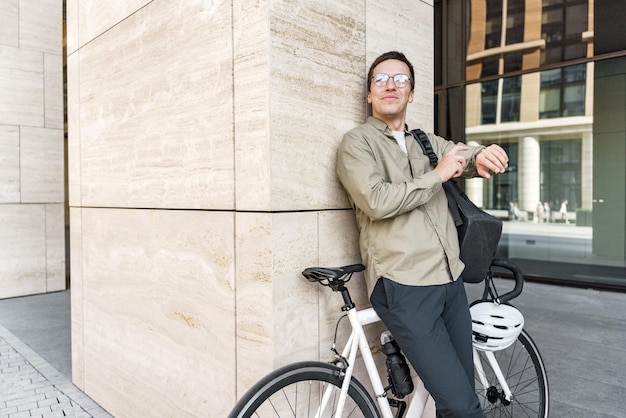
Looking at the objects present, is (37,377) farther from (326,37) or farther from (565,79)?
(565,79)

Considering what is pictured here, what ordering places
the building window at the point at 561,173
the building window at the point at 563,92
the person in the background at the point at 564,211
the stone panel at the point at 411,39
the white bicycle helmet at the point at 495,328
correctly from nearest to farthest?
the white bicycle helmet at the point at 495,328
the stone panel at the point at 411,39
the building window at the point at 563,92
the building window at the point at 561,173
the person in the background at the point at 564,211

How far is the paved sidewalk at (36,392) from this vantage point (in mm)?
3922

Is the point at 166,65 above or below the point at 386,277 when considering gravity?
above

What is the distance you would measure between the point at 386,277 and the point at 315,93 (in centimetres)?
98

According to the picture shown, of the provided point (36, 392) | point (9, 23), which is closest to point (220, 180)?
point (36, 392)

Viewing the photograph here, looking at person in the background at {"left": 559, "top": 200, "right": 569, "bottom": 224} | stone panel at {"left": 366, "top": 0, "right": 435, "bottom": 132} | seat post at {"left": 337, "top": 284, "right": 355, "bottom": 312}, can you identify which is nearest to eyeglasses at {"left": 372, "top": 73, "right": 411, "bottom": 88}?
stone panel at {"left": 366, "top": 0, "right": 435, "bottom": 132}

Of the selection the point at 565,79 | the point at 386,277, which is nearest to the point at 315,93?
the point at 386,277

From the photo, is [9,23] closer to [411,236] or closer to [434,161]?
[434,161]

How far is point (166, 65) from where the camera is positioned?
123 inches

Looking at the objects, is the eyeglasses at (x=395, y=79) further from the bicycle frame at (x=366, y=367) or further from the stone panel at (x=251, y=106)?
the bicycle frame at (x=366, y=367)

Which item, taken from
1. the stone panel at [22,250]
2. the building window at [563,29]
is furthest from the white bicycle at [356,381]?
the building window at [563,29]

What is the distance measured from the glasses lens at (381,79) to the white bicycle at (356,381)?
89cm

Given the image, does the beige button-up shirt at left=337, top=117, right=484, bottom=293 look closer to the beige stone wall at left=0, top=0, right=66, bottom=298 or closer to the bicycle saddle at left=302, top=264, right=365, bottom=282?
the bicycle saddle at left=302, top=264, right=365, bottom=282

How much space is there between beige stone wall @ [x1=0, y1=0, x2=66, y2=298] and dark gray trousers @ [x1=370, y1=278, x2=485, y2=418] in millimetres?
7938
